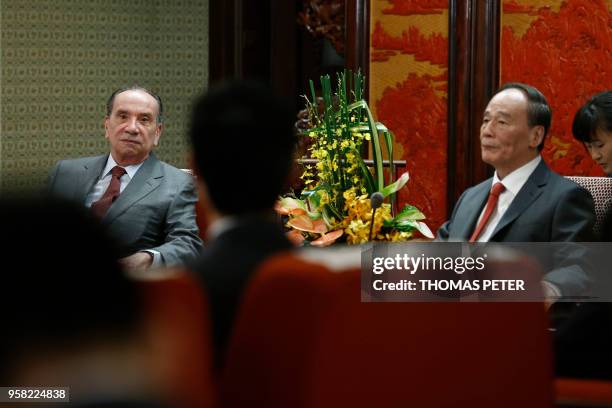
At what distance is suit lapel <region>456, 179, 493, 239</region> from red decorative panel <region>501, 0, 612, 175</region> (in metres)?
2.32

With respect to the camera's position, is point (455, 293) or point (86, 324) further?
point (455, 293)

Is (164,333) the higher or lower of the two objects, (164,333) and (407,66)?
the lower

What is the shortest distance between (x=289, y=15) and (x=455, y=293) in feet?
16.4

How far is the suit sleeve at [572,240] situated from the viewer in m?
2.37

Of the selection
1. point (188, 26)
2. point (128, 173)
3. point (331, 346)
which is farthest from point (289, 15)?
point (331, 346)

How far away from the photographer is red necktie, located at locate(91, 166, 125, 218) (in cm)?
333

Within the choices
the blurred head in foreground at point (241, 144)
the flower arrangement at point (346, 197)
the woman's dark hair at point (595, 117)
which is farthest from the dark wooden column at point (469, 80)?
the blurred head in foreground at point (241, 144)

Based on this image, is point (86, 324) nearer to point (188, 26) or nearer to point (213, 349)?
point (213, 349)

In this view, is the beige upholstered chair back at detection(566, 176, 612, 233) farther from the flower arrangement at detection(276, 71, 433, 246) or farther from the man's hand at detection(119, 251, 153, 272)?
the man's hand at detection(119, 251, 153, 272)

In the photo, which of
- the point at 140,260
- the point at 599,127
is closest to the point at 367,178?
the point at 140,260

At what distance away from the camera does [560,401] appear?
1644mm

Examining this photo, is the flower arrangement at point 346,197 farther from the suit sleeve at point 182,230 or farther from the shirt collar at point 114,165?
the shirt collar at point 114,165

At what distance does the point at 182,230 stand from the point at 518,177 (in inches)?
42.7

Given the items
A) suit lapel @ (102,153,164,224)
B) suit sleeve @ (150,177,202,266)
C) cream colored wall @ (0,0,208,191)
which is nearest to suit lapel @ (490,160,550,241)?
suit sleeve @ (150,177,202,266)
